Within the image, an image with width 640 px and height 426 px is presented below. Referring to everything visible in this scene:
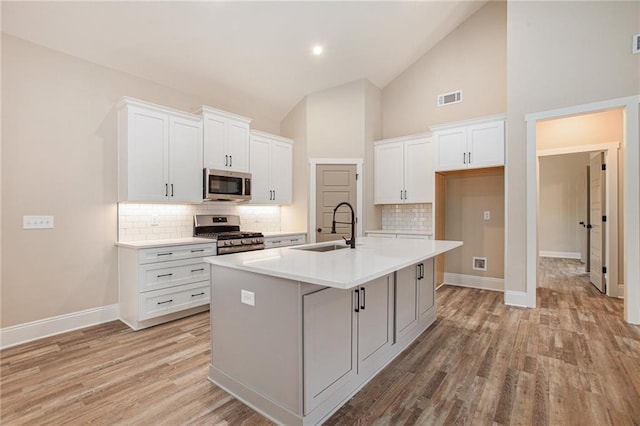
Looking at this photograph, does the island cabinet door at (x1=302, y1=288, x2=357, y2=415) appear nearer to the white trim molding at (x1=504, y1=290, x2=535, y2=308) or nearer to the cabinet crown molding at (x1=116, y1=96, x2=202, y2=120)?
the white trim molding at (x1=504, y1=290, x2=535, y2=308)

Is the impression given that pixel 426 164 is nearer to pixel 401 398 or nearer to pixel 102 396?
pixel 401 398

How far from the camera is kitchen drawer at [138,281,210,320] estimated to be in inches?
132

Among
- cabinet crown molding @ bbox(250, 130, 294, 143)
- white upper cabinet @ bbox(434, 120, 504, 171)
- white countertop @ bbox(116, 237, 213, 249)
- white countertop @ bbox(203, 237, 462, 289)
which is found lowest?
white countertop @ bbox(116, 237, 213, 249)

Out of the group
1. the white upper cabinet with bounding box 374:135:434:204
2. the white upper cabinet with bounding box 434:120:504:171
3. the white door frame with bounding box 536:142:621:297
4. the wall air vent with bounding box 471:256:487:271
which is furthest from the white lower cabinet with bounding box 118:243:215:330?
the white door frame with bounding box 536:142:621:297

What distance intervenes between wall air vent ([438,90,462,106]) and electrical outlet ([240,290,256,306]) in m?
4.89

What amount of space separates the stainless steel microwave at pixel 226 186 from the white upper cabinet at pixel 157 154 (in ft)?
0.39

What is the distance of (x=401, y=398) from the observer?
2080mm

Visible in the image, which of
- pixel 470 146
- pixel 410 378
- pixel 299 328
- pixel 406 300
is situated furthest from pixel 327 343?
pixel 470 146

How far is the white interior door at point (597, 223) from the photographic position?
15.5ft

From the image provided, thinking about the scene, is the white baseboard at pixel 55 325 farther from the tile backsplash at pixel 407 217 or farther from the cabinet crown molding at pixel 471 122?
the cabinet crown molding at pixel 471 122

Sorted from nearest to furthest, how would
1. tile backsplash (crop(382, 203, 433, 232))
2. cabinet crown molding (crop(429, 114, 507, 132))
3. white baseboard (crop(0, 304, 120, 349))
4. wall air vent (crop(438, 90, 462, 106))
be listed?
white baseboard (crop(0, 304, 120, 349)), cabinet crown molding (crop(429, 114, 507, 132)), wall air vent (crop(438, 90, 462, 106)), tile backsplash (crop(382, 203, 433, 232))

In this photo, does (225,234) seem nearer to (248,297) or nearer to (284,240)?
(284,240)

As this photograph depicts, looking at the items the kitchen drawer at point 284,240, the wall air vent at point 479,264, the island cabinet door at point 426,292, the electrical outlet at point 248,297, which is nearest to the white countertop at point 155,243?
the kitchen drawer at point 284,240

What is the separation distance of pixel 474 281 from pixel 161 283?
4.74 metres
